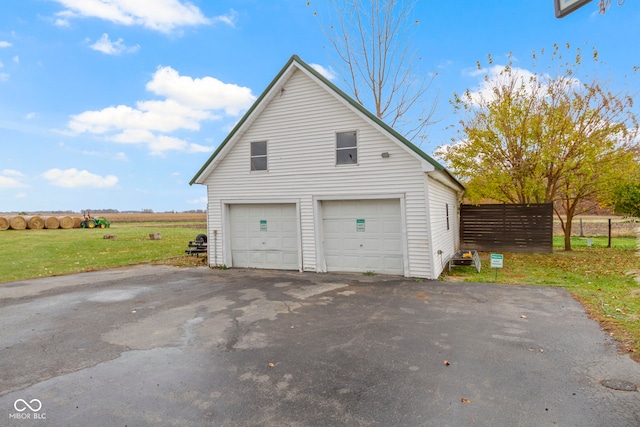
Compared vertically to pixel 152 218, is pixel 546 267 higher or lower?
lower

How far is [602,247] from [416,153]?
1412cm

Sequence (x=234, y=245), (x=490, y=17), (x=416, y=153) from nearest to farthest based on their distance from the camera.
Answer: (x=416, y=153), (x=234, y=245), (x=490, y=17)

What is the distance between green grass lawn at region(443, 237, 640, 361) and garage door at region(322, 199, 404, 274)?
1.79m

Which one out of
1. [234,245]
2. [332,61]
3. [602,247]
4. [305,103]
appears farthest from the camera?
[332,61]

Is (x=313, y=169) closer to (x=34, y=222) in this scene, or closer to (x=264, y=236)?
(x=264, y=236)

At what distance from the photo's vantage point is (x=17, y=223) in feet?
105

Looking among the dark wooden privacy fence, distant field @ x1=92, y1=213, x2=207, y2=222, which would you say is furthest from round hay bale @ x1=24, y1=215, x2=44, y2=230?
the dark wooden privacy fence

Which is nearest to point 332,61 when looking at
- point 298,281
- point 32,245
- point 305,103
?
point 305,103

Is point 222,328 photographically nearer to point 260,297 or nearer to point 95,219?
point 260,297

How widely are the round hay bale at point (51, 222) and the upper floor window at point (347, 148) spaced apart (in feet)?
118

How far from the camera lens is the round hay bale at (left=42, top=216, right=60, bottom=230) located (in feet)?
111

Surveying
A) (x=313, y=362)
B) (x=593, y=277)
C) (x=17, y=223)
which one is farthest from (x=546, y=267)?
(x=17, y=223)

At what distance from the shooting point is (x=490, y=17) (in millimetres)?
14484

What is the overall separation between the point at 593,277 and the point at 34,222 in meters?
42.4
